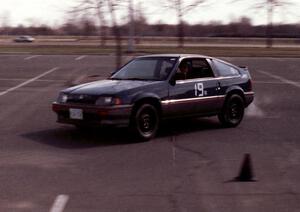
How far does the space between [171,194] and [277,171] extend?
185 cm

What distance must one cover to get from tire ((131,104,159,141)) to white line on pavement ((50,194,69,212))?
3273 millimetres

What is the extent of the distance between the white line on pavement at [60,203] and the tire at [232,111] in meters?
5.35

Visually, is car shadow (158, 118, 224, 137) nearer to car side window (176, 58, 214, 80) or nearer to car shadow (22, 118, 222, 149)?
car shadow (22, 118, 222, 149)

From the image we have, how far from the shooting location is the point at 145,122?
30.9 feet

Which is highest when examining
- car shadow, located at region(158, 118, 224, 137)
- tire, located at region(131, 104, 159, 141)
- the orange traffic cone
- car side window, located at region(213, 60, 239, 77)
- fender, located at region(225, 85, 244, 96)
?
car side window, located at region(213, 60, 239, 77)

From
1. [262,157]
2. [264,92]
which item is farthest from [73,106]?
[264,92]

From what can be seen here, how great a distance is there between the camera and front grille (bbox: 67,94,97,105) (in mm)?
9133

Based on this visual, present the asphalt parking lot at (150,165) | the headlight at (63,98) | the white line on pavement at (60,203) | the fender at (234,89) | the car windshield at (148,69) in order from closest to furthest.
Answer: the white line on pavement at (60,203)
the asphalt parking lot at (150,165)
the headlight at (63,98)
the car windshield at (148,69)
the fender at (234,89)

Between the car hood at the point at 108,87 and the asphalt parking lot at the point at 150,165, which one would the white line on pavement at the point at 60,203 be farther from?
the car hood at the point at 108,87

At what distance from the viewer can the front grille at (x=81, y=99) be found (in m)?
9.13

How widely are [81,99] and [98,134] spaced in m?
0.99

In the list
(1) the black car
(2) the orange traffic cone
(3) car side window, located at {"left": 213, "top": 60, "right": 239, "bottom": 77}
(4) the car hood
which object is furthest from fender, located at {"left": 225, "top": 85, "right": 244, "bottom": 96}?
(2) the orange traffic cone

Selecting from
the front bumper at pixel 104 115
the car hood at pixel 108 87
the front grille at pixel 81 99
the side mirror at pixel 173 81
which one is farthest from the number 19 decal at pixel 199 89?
the front grille at pixel 81 99

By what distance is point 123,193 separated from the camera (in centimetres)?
621
